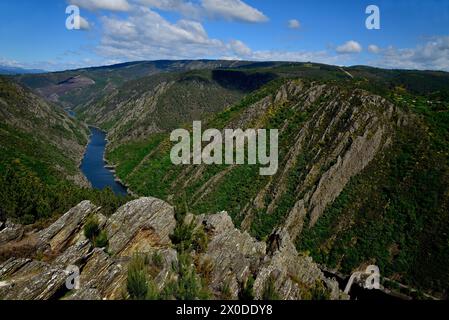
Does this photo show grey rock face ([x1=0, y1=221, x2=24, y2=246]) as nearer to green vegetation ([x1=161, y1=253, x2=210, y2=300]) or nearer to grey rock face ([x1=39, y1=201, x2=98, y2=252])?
grey rock face ([x1=39, y1=201, x2=98, y2=252])

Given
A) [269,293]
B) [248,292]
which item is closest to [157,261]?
[248,292]

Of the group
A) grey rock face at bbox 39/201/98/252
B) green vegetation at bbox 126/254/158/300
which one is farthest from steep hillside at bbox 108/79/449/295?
green vegetation at bbox 126/254/158/300

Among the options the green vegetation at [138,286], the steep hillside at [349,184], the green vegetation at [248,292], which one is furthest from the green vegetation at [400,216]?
the green vegetation at [138,286]

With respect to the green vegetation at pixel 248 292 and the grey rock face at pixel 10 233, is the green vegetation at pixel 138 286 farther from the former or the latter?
the grey rock face at pixel 10 233

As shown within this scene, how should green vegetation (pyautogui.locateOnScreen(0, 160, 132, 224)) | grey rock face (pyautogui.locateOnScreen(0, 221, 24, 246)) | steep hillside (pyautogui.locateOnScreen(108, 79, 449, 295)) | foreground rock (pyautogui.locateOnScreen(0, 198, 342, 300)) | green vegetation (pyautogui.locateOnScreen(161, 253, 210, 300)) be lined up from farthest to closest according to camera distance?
steep hillside (pyautogui.locateOnScreen(108, 79, 449, 295)) → green vegetation (pyautogui.locateOnScreen(0, 160, 132, 224)) → grey rock face (pyautogui.locateOnScreen(0, 221, 24, 246)) → green vegetation (pyautogui.locateOnScreen(161, 253, 210, 300)) → foreground rock (pyautogui.locateOnScreen(0, 198, 342, 300))

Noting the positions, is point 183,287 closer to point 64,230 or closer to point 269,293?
point 269,293
